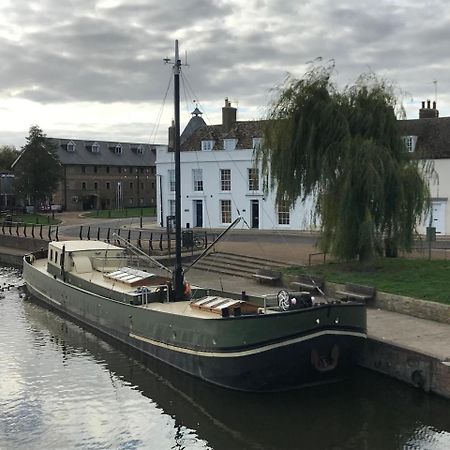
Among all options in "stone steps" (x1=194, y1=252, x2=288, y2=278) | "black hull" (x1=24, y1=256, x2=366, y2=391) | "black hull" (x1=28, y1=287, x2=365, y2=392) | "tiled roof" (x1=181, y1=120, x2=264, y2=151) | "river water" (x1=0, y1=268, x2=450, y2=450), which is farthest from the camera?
"tiled roof" (x1=181, y1=120, x2=264, y2=151)

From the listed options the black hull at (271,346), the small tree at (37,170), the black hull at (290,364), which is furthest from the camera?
the small tree at (37,170)

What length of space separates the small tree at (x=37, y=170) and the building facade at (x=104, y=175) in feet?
20.6

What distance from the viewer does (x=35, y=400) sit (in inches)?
575

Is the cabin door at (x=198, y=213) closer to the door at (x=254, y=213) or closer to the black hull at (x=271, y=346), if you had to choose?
the door at (x=254, y=213)

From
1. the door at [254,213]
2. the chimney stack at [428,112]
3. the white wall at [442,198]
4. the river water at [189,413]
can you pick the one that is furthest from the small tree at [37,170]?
the river water at [189,413]

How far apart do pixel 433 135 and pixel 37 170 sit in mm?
46082

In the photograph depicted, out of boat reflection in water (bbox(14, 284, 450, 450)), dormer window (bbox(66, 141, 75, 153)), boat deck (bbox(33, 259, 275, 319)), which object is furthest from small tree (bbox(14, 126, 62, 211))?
boat reflection in water (bbox(14, 284, 450, 450))

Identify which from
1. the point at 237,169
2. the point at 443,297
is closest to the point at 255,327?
the point at 443,297

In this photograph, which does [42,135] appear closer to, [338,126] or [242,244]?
[242,244]

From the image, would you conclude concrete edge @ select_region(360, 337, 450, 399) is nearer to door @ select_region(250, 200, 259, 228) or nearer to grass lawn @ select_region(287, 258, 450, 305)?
grass lawn @ select_region(287, 258, 450, 305)

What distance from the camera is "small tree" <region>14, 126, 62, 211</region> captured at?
70.6 m

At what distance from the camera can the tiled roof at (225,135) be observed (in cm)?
4975

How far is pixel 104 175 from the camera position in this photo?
86125 mm

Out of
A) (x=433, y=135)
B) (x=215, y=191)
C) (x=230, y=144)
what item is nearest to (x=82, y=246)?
(x=215, y=191)
